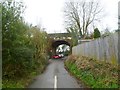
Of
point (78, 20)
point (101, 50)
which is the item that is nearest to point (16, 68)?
point (101, 50)

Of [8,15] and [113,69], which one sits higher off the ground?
[8,15]

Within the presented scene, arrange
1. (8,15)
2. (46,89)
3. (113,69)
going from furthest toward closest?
1. (8,15)
2. (46,89)
3. (113,69)

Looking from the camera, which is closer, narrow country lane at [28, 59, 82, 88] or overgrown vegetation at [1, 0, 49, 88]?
narrow country lane at [28, 59, 82, 88]

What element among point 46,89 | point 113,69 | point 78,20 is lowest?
point 46,89

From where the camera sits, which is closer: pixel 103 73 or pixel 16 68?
pixel 103 73

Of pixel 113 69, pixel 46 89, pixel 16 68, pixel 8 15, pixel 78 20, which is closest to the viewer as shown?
pixel 113 69

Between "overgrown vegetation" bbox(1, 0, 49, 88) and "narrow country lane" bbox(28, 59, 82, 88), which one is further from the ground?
"overgrown vegetation" bbox(1, 0, 49, 88)

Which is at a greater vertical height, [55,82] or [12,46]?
[12,46]

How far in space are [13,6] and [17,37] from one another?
7.63 feet

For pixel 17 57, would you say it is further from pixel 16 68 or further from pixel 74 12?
pixel 74 12

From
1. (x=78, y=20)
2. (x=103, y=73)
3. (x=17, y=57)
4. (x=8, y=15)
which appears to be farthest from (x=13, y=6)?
(x=78, y=20)

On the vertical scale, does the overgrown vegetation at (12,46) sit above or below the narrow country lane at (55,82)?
above

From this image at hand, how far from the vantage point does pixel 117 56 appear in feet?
51.6

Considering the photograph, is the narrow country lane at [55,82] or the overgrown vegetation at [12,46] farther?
the overgrown vegetation at [12,46]
